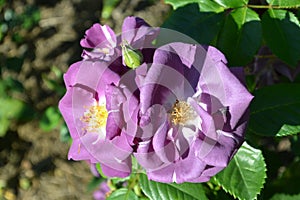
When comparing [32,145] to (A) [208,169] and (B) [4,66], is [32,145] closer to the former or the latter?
(B) [4,66]

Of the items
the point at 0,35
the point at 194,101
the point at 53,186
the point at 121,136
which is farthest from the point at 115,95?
the point at 53,186

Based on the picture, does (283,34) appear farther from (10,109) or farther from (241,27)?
(10,109)

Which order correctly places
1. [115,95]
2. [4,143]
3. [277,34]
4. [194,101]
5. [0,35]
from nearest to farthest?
[115,95]
[194,101]
[277,34]
[0,35]
[4,143]

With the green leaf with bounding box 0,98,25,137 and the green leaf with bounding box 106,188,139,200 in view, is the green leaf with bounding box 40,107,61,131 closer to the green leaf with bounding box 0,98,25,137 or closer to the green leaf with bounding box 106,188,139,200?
the green leaf with bounding box 0,98,25,137

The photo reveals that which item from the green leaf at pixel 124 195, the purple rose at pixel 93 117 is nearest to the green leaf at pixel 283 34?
the purple rose at pixel 93 117

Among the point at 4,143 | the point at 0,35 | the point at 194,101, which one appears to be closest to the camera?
the point at 194,101

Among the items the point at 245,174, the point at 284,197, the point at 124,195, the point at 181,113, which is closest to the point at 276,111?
the point at 245,174

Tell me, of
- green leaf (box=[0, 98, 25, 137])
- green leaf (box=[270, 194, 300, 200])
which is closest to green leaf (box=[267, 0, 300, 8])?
green leaf (box=[270, 194, 300, 200])
